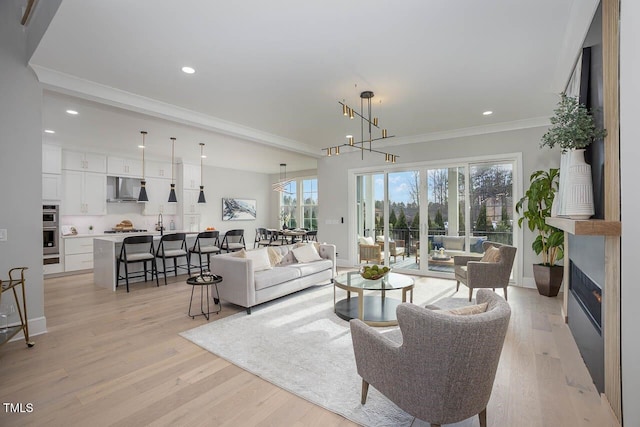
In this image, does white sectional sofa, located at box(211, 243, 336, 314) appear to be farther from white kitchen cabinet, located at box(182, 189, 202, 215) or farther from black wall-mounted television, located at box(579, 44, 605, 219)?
white kitchen cabinet, located at box(182, 189, 202, 215)

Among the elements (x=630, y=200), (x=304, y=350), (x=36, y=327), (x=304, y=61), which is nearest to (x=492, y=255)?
(x=630, y=200)

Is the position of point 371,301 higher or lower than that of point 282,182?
lower

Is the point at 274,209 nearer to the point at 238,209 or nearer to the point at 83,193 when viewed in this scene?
the point at 238,209

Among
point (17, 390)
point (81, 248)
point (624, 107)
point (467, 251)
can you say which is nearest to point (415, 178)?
point (467, 251)

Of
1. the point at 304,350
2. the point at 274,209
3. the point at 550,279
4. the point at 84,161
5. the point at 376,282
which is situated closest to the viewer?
the point at 304,350

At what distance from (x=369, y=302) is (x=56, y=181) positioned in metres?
6.78

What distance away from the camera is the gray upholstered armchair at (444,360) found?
1490mm

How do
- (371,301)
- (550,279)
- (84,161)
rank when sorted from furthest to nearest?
(84,161), (550,279), (371,301)

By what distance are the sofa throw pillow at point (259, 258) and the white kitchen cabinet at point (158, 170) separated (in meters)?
5.31

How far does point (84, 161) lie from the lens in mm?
6855

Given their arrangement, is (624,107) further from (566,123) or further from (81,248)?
(81,248)

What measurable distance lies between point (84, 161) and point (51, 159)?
0.65 metres

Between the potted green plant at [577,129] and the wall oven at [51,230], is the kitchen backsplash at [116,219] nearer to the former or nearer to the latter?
the wall oven at [51,230]

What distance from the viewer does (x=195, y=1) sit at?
2.23m
